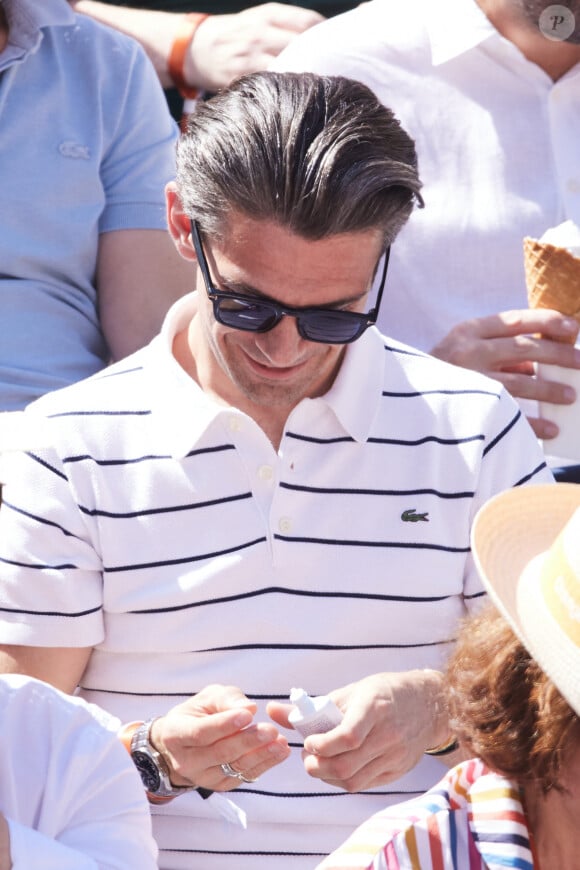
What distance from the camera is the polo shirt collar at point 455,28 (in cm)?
319

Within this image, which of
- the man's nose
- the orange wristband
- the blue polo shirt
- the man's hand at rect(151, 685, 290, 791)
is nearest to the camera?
the man's hand at rect(151, 685, 290, 791)

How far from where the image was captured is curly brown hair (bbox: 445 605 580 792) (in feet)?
5.33

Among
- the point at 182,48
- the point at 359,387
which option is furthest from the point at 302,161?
the point at 182,48

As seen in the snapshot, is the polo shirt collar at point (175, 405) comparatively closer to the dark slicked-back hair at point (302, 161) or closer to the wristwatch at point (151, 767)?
the dark slicked-back hair at point (302, 161)

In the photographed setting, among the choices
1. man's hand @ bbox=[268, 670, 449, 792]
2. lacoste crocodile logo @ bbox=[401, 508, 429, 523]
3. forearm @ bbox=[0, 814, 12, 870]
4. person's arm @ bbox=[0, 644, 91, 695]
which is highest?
forearm @ bbox=[0, 814, 12, 870]

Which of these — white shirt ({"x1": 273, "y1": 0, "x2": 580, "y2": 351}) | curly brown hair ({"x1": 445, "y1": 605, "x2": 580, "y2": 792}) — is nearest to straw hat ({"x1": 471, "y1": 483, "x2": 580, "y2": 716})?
curly brown hair ({"x1": 445, "y1": 605, "x2": 580, "y2": 792})

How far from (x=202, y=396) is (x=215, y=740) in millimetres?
616

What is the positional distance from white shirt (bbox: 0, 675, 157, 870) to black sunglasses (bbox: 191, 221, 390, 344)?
68 centimetres

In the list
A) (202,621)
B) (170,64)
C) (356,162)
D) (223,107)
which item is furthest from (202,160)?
(170,64)

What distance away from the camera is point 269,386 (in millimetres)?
2373

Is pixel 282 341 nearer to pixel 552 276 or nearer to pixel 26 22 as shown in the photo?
pixel 552 276

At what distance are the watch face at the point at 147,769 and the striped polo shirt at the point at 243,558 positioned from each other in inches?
5.0

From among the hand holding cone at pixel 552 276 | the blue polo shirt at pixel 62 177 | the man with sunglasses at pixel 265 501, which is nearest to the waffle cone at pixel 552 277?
the hand holding cone at pixel 552 276

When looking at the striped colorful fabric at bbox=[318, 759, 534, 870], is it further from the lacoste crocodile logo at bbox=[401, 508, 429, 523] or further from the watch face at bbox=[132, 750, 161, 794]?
the lacoste crocodile logo at bbox=[401, 508, 429, 523]
